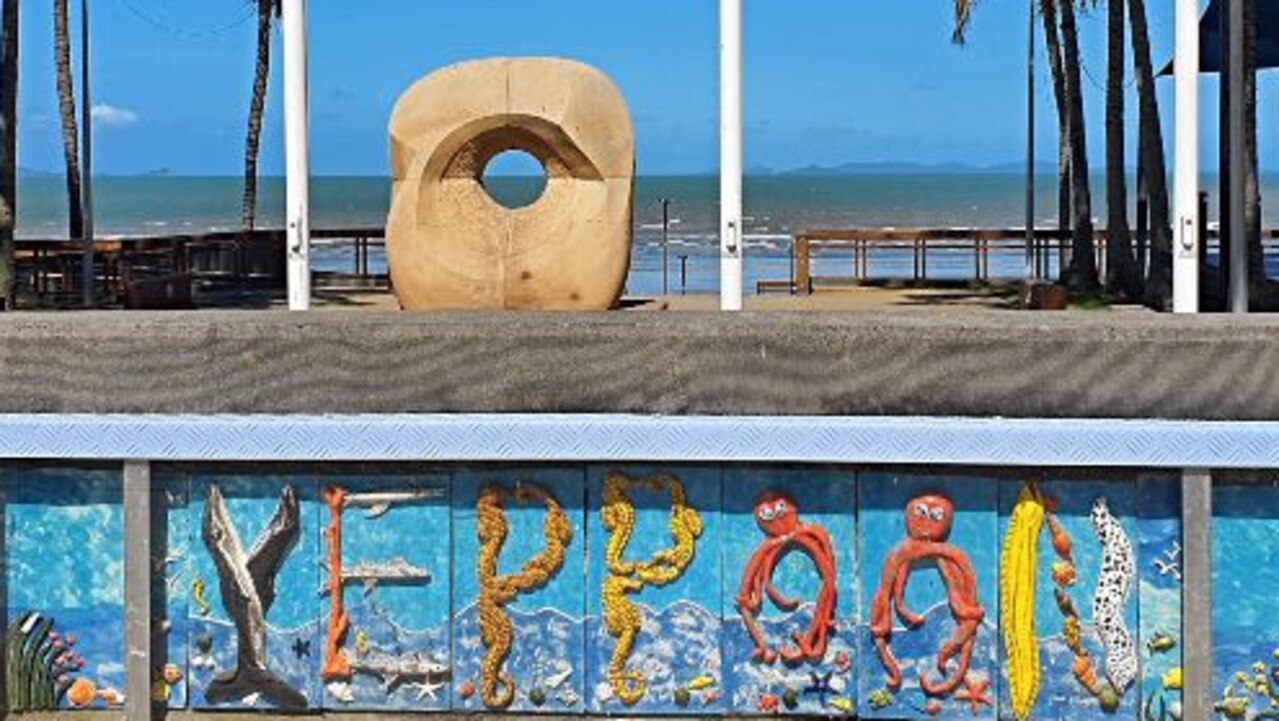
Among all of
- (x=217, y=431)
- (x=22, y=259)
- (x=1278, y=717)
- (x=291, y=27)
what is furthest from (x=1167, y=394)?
(x=22, y=259)

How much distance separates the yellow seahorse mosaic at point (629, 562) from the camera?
34.5 ft

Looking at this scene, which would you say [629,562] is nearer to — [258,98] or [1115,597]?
[1115,597]

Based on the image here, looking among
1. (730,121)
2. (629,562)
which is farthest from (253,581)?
(730,121)

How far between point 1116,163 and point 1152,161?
9.80ft

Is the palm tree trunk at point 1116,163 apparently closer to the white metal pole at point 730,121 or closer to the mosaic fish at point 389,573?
the white metal pole at point 730,121

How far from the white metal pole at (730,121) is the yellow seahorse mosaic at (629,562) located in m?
2.07

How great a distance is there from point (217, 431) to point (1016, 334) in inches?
160

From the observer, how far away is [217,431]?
10.5 metres

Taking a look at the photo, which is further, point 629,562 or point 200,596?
point 200,596

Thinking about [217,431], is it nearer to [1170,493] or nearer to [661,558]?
[661,558]

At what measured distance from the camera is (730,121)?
12.1 m

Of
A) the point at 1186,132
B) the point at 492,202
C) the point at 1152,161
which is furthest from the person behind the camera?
the point at 1152,161

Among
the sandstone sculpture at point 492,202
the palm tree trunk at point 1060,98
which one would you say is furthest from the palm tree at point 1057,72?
the sandstone sculpture at point 492,202

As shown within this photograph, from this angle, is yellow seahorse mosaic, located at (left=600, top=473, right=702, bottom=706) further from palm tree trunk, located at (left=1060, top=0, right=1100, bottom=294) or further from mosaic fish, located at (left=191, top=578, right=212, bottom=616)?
palm tree trunk, located at (left=1060, top=0, right=1100, bottom=294)
